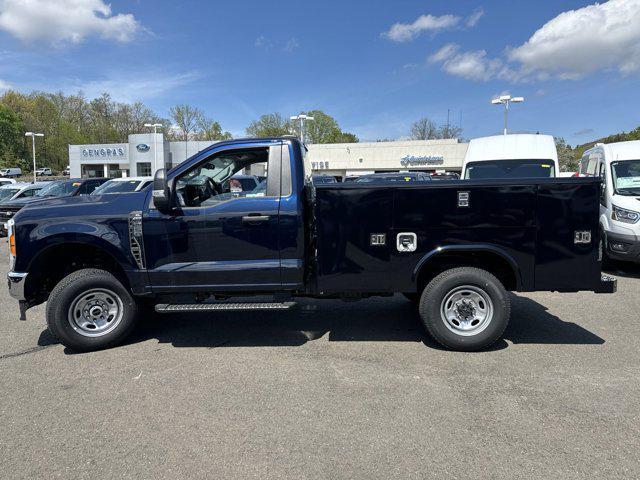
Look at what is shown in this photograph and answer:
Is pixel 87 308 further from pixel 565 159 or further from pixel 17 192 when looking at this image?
pixel 565 159

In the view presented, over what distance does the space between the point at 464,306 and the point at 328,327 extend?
1693mm

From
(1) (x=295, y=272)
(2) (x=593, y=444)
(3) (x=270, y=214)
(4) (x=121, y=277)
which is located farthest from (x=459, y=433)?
(4) (x=121, y=277)

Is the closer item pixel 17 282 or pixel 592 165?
pixel 17 282

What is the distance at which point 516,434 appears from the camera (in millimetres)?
3264

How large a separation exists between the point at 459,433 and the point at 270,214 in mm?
2620

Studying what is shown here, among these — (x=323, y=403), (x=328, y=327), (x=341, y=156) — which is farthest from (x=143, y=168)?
(x=323, y=403)

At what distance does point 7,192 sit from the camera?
1809 centimetres

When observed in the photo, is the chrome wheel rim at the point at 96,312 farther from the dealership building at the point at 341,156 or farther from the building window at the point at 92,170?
the building window at the point at 92,170

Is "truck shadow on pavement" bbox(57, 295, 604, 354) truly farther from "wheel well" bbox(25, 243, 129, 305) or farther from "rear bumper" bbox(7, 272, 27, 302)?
"rear bumper" bbox(7, 272, 27, 302)

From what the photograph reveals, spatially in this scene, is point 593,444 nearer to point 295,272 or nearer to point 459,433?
point 459,433

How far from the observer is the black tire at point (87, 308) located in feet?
15.8

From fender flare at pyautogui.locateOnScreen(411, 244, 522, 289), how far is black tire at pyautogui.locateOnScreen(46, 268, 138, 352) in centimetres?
308

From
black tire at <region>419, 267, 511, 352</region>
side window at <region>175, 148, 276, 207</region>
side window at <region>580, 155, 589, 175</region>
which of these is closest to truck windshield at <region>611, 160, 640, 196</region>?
side window at <region>580, 155, 589, 175</region>

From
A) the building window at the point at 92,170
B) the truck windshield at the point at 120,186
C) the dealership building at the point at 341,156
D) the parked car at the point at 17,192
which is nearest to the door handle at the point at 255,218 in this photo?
the truck windshield at the point at 120,186
